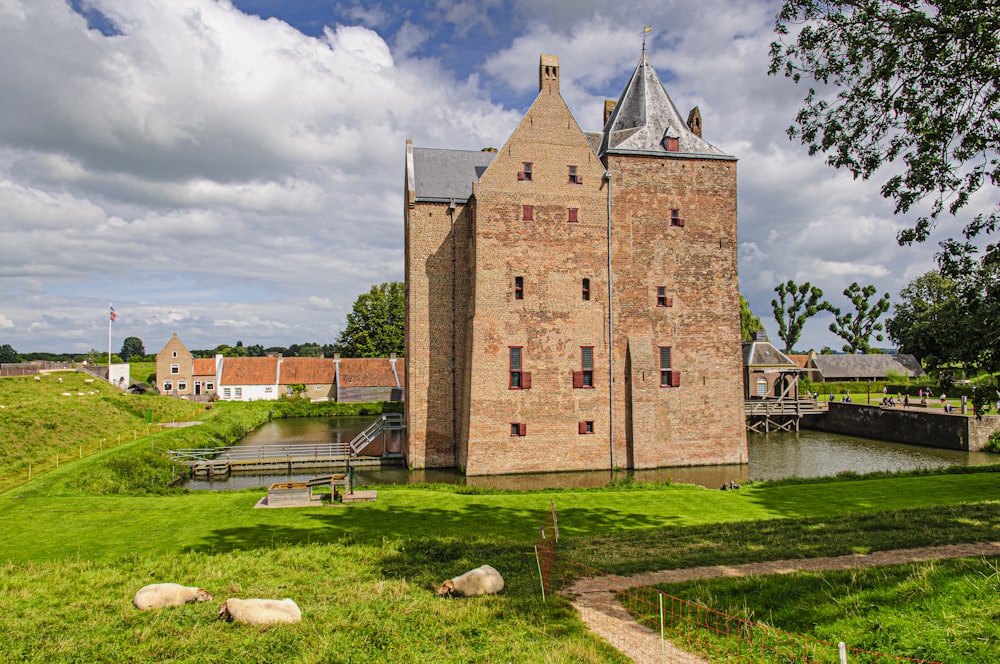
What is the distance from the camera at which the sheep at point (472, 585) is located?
8531mm

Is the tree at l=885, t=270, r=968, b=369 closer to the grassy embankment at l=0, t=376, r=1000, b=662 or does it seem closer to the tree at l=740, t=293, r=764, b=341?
the tree at l=740, t=293, r=764, b=341

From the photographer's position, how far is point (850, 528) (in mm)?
12016

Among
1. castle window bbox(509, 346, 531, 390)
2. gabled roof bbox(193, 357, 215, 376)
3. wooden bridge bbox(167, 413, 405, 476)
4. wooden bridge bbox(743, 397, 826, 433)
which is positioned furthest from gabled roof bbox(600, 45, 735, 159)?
gabled roof bbox(193, 357, 215, 376)

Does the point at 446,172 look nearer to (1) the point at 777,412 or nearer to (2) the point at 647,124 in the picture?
(2) the point at 647,124

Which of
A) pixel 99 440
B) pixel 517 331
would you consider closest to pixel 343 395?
pixel 99 440

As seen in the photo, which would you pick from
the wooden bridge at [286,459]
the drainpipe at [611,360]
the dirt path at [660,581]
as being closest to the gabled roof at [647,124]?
the drainpipe at [611,360]

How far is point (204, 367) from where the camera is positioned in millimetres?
61531

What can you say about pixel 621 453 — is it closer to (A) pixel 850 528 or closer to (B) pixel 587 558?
(A) pixel 850 528

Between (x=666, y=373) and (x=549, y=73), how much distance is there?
13554 millimetres

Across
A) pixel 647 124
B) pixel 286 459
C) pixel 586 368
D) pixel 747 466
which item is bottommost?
pixel 747 466

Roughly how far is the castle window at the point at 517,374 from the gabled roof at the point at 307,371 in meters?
39.7

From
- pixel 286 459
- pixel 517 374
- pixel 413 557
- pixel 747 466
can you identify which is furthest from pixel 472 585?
pixel 286 459

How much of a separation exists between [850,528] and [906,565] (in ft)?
11.5

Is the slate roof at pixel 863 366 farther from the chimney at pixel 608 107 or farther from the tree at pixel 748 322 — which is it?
the chimney at pixel 608 107
